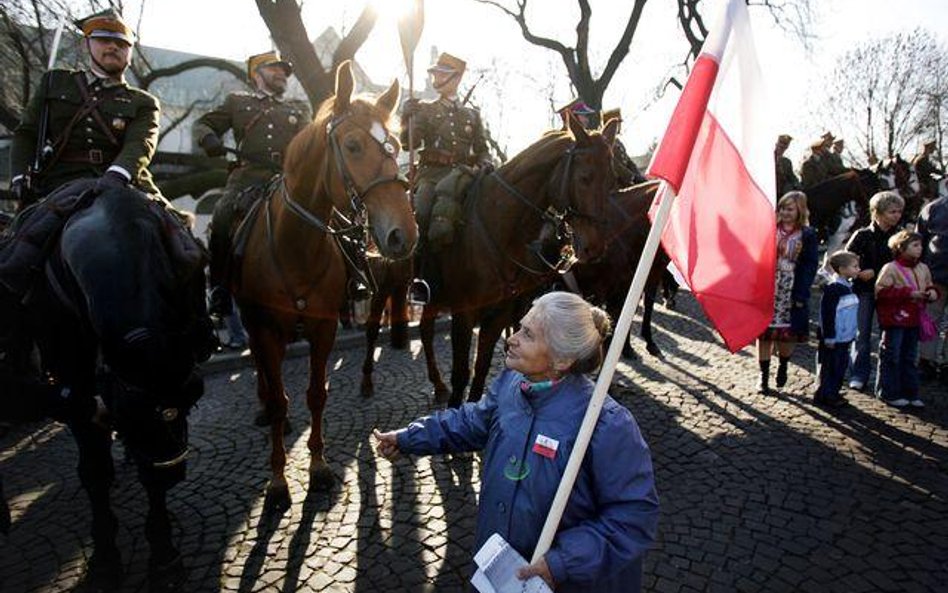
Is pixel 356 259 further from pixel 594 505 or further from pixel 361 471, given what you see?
pixel 594 505

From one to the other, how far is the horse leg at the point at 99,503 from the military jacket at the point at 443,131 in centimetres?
399

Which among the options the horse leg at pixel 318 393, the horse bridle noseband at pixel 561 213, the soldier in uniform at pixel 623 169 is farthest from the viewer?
the soldier in uniform at pixel 623 169

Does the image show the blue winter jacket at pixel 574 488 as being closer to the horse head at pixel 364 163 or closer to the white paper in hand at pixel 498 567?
the white paper in hand at pixel 498 567

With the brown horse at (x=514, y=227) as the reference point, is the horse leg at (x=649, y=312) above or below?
below

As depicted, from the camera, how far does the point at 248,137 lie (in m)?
4.98

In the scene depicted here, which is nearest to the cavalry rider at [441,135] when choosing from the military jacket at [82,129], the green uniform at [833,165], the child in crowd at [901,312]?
the military jacket at [82,129]

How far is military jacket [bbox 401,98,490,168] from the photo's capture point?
19.6ft

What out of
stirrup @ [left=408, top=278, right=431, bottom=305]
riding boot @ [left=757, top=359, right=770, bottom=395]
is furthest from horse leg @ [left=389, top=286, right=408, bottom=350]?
riding boot @ [left=757, top=359, right=770, bottom=395]

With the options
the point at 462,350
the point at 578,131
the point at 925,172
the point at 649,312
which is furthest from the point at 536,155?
the point at 925,172

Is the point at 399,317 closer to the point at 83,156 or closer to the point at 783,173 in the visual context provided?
the point at 83,156

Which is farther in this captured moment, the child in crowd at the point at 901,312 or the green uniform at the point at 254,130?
the child in crowd at the point at 901,312

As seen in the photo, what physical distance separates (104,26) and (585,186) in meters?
3.56

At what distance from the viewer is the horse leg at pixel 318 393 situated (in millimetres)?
4207

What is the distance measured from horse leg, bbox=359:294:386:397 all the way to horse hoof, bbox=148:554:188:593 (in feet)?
11.0
